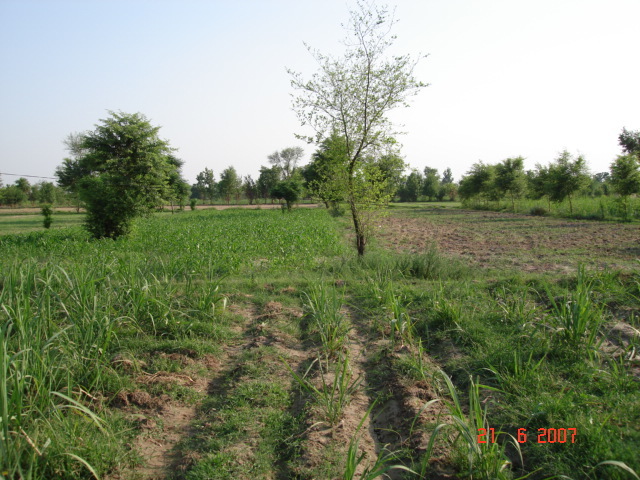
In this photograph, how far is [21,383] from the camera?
2.24m

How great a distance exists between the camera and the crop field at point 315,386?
2312 mm

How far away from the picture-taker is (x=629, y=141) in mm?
35781

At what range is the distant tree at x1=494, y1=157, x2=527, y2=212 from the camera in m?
32.2

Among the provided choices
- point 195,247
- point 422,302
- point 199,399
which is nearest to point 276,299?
point 422,302

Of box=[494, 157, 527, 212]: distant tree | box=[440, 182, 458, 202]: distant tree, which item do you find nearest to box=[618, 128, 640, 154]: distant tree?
box=[494, 157, 527, 212]: distant tree

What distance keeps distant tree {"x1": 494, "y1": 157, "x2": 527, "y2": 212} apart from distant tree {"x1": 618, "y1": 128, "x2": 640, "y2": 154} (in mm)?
12221

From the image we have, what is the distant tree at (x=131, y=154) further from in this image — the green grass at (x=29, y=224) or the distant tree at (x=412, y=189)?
the distant tree at (x=412, y=189)

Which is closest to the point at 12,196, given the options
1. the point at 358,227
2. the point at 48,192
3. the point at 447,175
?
the point at 48,192

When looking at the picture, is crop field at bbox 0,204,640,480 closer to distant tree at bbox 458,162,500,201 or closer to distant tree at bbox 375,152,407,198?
distant tree at bbox 375,152,407,198

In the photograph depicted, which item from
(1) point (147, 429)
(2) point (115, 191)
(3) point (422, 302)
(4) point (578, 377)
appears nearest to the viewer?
(1) point (147, 429)

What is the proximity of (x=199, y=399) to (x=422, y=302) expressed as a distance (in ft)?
11.4

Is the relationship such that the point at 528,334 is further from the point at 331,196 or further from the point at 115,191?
the point at 115,191

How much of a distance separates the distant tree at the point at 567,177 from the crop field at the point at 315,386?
864 inches
